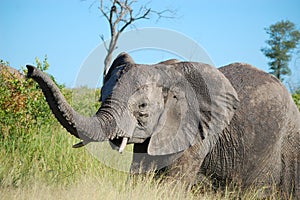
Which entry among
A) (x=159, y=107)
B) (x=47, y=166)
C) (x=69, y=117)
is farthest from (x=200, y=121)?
(x=47, y=166)

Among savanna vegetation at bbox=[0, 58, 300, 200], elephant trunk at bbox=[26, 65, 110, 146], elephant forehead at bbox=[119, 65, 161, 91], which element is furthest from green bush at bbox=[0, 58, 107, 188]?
elephant forehead at bbox=[119, 65, 161, 91]

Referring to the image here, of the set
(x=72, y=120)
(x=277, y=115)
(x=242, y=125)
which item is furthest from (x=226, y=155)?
(x=72, y=120)

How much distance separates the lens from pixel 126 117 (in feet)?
13.2

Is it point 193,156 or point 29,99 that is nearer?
point 193,156

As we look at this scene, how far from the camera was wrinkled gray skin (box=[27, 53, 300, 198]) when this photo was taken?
4.01m

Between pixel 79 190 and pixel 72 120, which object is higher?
pixel 72 120

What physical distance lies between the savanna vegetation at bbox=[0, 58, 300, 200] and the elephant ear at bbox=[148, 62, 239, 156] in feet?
1.18

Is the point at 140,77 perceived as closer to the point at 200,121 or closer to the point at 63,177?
the point at 200,121

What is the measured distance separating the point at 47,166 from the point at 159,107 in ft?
6.66

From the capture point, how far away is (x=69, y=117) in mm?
3619

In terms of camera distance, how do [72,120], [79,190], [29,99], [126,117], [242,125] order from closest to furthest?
[72,120] → [126,117] → [79,190] → [242,125] → [29,99]

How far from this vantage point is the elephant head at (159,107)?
3.90m

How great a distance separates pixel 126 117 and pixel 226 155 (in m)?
1.28

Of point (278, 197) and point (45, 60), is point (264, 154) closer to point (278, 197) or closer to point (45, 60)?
point (278, 197)
